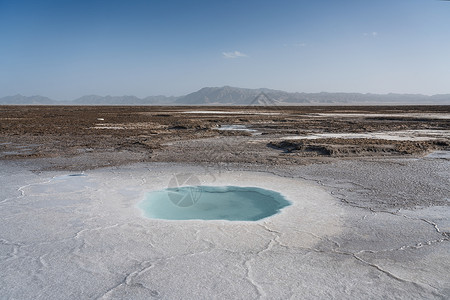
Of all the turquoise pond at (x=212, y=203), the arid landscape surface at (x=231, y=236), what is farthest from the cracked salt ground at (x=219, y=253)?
the turquoise pond at (x=212, y=203)

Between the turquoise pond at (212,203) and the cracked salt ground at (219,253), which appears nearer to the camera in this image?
the cracked salt ground at (219,253)

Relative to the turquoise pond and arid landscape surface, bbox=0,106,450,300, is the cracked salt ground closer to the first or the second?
arid landscape surface, bbox=0,106,450,300

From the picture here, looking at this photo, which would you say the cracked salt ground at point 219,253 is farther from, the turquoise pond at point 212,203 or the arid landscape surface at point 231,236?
the turquoise pond at point 212,203

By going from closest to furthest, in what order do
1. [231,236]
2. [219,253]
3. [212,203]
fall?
[219,253] < [231,236] < [212,203]

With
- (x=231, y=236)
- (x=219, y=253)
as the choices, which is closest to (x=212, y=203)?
(x=231, y=236)

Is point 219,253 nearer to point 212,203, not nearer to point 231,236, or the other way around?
point 231,236

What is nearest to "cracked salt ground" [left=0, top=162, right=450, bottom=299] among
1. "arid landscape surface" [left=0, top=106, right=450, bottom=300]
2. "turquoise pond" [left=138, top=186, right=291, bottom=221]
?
"arid landscape surface" [left=0, top=106, right=450, bottom=300]
